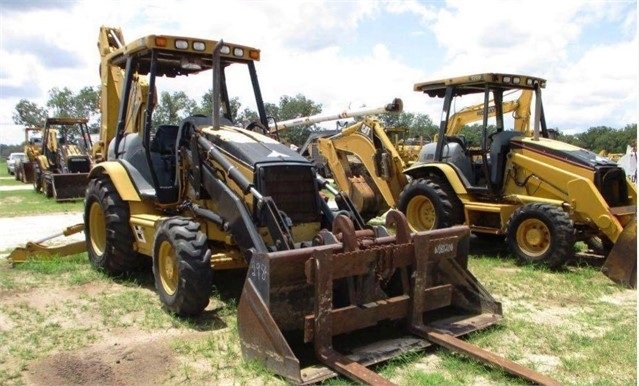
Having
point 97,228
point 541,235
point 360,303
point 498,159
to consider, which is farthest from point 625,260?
point 97,228

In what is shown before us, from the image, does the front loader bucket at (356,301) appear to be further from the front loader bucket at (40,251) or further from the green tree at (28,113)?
the green tree at (28,113)

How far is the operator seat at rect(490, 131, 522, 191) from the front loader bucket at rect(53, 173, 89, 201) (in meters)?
12.1

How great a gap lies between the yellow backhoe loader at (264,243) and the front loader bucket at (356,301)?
11 millimetres

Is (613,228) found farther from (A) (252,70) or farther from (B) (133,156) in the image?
(B) (133,156)

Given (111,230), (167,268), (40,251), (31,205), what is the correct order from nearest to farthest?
(167,268) → (111,230) → (40,251) → (31,205)

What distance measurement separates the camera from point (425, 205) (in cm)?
930

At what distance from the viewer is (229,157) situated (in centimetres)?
571

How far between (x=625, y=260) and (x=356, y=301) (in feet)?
13.5

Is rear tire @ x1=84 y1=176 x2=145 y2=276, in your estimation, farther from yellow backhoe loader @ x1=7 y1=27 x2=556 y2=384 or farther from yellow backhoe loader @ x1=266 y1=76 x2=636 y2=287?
yellow backhoe loader @ x1=266 y1=76 x2=636 y2=287

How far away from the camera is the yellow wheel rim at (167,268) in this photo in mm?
5504

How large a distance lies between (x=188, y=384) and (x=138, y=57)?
4017 millimetres

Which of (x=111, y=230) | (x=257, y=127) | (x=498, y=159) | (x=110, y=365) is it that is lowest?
(x=110, y=365)

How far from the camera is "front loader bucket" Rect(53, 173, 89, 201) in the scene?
16.8 m

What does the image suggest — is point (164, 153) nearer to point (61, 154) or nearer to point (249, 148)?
point (249, 148)
